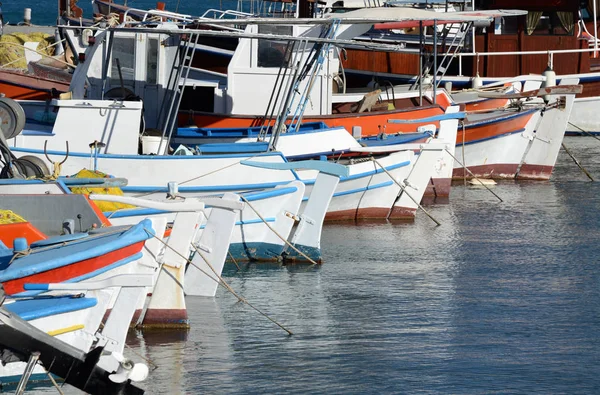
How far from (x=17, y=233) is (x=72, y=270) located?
1761 mm

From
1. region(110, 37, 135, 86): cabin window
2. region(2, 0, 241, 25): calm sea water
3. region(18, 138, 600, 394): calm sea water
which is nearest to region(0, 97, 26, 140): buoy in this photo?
region(110, 37, 135, 86): cabin window

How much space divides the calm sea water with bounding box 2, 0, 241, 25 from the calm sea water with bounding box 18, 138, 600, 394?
188 feet

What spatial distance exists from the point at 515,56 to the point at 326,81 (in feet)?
31.3

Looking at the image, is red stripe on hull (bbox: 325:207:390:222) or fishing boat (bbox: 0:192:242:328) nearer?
fishing boat (bbox: 0:192:242:328)

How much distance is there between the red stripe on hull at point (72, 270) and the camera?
8461mm

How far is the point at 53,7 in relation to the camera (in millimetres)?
89125

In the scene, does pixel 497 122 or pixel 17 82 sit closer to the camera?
pixel 17 82

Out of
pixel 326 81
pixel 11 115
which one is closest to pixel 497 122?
pixel 326 81

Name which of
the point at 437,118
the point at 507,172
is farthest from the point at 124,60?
the point at 507,172

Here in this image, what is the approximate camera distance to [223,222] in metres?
11.4

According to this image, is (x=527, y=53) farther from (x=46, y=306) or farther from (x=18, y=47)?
(x=46, y=306)

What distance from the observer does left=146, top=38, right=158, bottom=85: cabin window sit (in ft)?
58.0

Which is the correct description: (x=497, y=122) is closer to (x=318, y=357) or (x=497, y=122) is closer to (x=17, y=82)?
(x=17, y=82)

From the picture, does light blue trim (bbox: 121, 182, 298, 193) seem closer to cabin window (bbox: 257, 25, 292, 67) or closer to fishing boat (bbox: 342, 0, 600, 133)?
cabin window (bbox: 257, 25, 292, 67)
